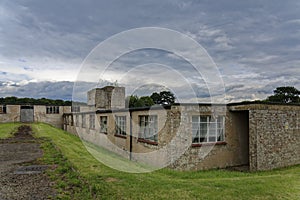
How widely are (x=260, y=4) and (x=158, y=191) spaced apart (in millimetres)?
10554

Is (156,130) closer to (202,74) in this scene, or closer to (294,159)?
(202,74)

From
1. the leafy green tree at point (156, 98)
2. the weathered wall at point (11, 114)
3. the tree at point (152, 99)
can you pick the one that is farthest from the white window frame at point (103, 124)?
the weathered wall at point (11, 114)

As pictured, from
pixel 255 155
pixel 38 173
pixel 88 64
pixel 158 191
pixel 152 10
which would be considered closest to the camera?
pixel 158 191

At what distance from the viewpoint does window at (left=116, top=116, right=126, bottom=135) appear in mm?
14391

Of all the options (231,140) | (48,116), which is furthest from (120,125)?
(48,116)

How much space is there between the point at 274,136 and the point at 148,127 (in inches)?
225

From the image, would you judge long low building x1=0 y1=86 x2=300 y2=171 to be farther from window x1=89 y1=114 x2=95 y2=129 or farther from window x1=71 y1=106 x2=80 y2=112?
window x1=71 y1=106 x2=80 y2=112

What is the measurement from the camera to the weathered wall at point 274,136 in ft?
35.9

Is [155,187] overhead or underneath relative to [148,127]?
underneath

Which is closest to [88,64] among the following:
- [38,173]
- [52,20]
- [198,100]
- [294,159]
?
[52,20]

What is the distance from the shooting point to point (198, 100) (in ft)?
36.1

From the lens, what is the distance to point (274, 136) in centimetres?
1159

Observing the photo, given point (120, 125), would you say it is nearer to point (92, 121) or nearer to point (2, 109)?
point (92, 121)

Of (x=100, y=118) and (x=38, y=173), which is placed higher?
(x=100, y=118)
